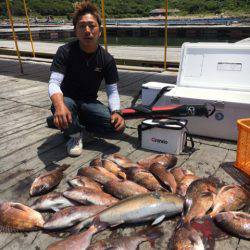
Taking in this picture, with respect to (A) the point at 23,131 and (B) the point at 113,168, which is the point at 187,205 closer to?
(B) the point at 113,168

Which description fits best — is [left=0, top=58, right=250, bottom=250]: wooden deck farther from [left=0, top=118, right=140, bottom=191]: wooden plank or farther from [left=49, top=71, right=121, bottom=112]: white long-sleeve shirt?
[left=49, top=71, right=121, bottom=112]: white long-sleeve shirt

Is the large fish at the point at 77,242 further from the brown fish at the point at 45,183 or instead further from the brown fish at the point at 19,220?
the brown fish at the point at 45,183

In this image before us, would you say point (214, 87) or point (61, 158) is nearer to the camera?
point (61, 158)

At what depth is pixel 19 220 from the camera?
2674 mm

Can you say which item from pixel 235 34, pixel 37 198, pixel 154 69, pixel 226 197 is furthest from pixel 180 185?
pixel 235 34

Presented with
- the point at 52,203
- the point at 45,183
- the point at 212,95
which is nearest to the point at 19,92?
the point at 45,183

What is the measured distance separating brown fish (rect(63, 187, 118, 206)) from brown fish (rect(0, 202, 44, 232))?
35 cm

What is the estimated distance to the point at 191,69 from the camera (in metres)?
4.87

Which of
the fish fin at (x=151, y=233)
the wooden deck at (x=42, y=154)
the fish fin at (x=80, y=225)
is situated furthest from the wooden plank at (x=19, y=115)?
the fish fin at (x=151, y=233)

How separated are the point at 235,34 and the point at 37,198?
3108 centimetres

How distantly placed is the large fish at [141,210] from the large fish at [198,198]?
8cm

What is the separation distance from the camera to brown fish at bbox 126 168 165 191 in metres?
3.14

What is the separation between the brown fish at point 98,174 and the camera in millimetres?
3256

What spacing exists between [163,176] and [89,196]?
0.82m
